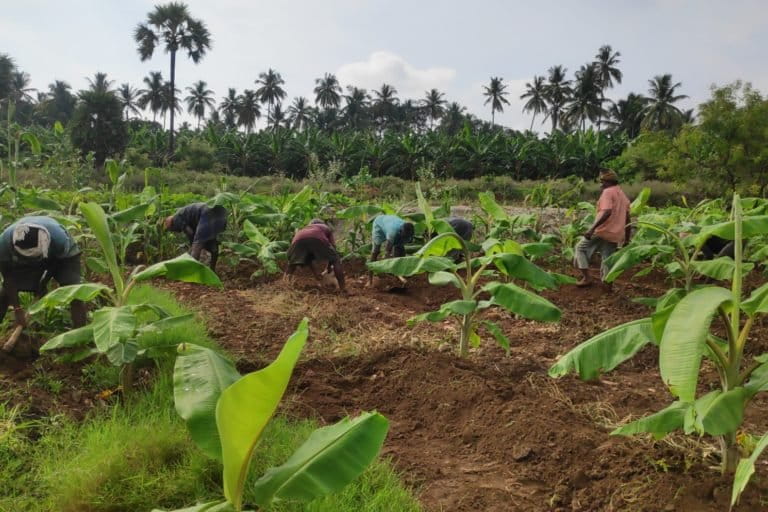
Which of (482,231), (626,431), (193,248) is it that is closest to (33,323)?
(193,248)

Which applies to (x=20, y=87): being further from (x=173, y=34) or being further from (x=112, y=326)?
(x=112, y=326)

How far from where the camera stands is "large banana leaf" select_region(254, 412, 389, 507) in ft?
5.78

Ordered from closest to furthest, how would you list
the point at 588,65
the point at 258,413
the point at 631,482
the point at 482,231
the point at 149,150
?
the point at 258,413
the point at 631,482
the point at 482,231
the point at 149,150
the point at 588,65

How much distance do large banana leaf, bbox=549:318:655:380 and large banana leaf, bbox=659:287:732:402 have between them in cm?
63

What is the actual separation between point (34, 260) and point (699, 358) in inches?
158

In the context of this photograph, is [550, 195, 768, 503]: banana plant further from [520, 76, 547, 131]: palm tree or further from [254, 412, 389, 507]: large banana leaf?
[520, 76, 547, 131]: palm tree

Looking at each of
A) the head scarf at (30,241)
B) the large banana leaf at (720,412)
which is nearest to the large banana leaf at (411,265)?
the large banana leaf at (720,412)

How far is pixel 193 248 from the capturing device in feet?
23.7

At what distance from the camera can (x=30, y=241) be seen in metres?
3.75

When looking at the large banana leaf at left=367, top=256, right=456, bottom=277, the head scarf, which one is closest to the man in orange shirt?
the large banana leaf at left=367, top=256, right=456, bottom=277

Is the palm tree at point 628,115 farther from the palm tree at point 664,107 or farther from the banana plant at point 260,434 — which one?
the banana plant at point 260,434

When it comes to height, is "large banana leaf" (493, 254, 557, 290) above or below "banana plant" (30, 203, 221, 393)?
above

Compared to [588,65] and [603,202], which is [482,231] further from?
[588,65]

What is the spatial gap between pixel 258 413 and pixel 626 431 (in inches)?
63.7
